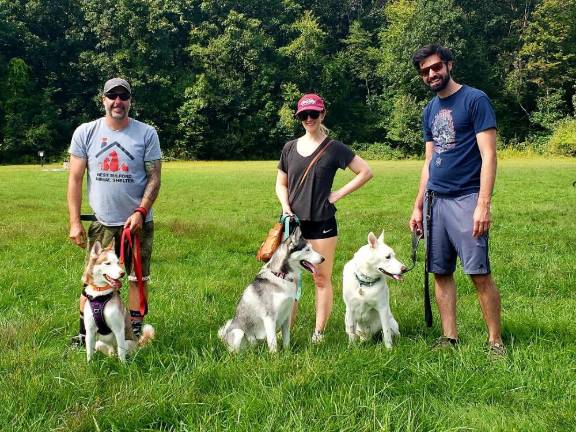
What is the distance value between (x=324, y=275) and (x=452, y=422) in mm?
1850

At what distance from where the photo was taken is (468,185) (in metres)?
3.99

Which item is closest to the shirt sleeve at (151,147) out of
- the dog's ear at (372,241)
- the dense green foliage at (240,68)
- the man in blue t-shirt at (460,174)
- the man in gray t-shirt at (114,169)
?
the man in gray t-shirt at (114,169)

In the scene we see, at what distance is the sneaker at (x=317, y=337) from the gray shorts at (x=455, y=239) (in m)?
1.06

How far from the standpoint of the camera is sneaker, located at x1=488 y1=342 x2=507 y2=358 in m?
3.83

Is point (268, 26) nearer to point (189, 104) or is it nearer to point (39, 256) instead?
point (189, 104)

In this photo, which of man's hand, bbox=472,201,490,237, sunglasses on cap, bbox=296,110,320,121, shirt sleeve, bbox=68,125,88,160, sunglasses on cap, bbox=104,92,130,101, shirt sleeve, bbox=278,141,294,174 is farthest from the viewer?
shirt sleeve, bbox=278,141,294,174

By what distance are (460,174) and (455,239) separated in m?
0.50

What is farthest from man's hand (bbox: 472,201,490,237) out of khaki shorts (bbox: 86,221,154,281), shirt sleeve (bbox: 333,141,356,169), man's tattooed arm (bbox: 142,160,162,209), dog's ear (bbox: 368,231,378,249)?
khaki shorts (bbox: 86,221,154,281)

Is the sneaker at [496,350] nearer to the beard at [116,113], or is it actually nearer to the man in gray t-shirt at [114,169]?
the man in gray t-shirt at [114,169]

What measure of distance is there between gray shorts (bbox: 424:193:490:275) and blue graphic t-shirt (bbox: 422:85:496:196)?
0.31ft

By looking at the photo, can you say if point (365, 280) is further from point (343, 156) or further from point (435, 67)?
point (435, 67)

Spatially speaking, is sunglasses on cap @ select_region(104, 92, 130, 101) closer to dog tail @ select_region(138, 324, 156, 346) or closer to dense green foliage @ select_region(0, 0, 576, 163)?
dog tail @ select_region(138, 324, 156, 346)

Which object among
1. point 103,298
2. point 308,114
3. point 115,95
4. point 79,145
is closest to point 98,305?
point 103,298

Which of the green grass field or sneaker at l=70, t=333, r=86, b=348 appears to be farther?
sneaker at l=70, t=333, r=86, b=348
